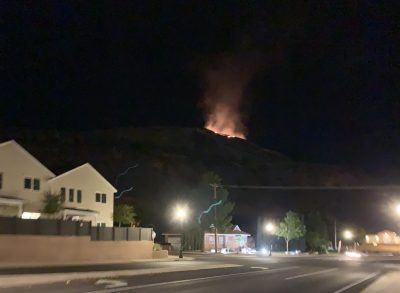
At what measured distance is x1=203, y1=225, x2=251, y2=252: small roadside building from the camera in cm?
8756

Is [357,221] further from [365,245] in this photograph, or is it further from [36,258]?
[36,258]

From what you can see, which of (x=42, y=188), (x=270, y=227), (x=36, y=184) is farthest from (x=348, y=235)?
(x=36, y=184)

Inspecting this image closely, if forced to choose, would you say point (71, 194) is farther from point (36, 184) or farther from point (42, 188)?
point (36, 184)

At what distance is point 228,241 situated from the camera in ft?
299

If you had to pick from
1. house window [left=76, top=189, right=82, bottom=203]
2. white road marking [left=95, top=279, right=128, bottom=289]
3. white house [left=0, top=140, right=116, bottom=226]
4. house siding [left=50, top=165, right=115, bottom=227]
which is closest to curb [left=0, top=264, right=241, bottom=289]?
white road marking [left=95, top=279, right=128, bottom=289]

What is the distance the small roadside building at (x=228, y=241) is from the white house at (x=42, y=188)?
26080mm

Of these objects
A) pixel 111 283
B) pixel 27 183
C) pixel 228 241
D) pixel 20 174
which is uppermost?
pixel 20 174

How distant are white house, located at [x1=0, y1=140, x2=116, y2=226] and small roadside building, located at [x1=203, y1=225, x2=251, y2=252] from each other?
85.6 ft

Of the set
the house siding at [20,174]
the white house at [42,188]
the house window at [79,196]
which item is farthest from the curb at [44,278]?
the house window at [79,196]

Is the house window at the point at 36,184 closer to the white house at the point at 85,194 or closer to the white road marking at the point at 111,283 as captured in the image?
the white house at the point at 85,194

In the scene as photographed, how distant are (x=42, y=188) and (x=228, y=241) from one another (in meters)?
41.7

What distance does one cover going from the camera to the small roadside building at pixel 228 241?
8756 centimetres

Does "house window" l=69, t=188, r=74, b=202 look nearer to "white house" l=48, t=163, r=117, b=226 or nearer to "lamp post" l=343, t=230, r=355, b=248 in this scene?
"white house" l=48, t=163, r=117, b=226

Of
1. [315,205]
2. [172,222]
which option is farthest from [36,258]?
[315,205]
